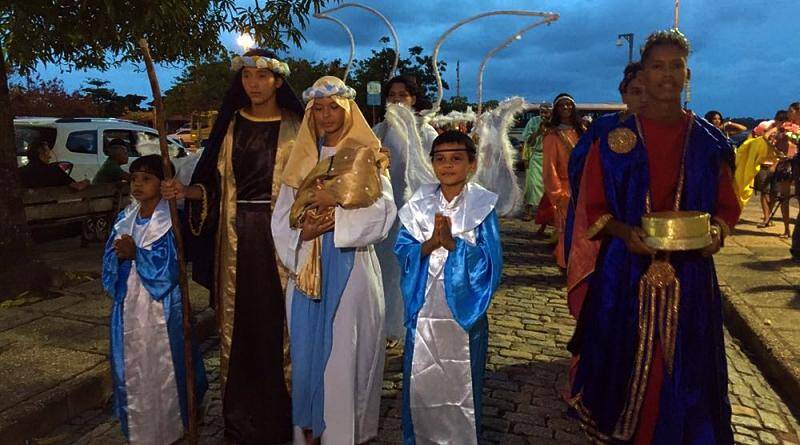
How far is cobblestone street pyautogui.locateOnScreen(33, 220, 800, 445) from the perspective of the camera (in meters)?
3.46

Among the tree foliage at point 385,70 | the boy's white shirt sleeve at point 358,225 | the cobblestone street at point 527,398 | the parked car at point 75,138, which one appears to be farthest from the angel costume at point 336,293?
the tree foliage at point 385,70

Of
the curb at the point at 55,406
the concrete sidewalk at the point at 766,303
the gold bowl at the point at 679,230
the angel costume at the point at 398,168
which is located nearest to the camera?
the gold bowl at the point at 679,230

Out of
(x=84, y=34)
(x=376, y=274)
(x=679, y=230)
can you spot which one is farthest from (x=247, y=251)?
(x=84, y=34)

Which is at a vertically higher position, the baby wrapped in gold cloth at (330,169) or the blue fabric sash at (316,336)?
the baby wrapped in gold cloth at (330,169)

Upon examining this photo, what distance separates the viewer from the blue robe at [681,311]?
2674 millimetres

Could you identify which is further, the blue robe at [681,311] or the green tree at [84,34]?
the green tree at [84,34]

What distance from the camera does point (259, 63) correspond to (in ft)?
10.3

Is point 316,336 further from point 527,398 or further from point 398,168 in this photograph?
point 398,168

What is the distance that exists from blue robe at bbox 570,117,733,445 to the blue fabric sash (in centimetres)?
130

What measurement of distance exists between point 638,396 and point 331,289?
1536mm

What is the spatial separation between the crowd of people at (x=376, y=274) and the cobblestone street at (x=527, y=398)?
0.48 metres

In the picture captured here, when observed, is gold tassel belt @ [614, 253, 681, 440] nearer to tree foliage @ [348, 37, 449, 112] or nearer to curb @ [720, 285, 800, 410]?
curb @ [720, 285, 800, 410]

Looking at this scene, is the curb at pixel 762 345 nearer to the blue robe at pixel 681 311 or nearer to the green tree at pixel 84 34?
the blue robe at pixel 681 311

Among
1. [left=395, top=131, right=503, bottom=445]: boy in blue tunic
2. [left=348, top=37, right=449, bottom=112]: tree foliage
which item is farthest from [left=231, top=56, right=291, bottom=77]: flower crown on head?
[left=348, top=37, right=449, bottom=112]: tree foliage
